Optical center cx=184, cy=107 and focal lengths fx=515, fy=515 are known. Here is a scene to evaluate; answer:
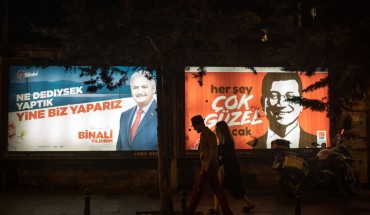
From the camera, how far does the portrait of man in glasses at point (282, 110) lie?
1445 cm

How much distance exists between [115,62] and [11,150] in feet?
16.0

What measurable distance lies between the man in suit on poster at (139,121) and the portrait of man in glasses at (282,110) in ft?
10.5

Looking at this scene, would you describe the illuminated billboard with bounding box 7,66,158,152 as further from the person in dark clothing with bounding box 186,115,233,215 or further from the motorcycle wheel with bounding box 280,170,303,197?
the person in dark clothing with bounding box 186,115,233,215

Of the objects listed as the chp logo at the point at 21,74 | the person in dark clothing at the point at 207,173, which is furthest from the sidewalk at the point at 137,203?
the chp logo at the point at 21,74

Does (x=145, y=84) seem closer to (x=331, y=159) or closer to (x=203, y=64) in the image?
(x=203, y=64)

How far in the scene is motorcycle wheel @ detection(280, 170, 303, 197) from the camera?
12805mm

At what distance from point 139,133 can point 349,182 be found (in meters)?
5.63

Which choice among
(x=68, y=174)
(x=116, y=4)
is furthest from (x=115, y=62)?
(x=68, y=174)

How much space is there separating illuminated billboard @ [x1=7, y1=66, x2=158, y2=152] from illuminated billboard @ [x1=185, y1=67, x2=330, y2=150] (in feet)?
4.20

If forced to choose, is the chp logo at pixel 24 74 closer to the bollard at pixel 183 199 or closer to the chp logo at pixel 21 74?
the chp logo at pixel 21 74

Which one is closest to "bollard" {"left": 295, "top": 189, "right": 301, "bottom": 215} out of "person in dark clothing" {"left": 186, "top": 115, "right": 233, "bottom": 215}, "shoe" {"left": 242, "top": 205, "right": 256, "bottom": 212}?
"person in dark clothing" {"left": 186, "top": 115, "right": 233, "bottom": 215}

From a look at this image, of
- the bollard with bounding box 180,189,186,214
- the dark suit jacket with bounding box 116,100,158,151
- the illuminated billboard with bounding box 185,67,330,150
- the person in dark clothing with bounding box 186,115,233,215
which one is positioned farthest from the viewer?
the illuminated billboard with bounding box 185,67,330,150

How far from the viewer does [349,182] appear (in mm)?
13180

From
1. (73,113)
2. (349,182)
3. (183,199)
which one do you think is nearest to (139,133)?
(73,113)
